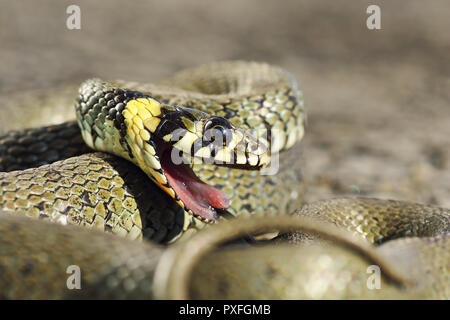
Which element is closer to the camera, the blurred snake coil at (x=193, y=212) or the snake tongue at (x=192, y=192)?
the blurred snake coil at (x=193, y=212)

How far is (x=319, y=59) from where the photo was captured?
1213cm

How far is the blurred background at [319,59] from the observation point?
275 inches

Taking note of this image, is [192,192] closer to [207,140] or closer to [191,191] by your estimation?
[191,191]

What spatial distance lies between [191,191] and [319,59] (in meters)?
8.92

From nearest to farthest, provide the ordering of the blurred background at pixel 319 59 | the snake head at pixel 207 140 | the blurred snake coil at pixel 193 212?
1. the blurred snake coil at pixel 193 212
2. the snake head at pixel 207 140
3. the blurred background at pixel 319 59

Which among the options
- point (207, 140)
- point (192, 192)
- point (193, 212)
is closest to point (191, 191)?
point (192, 192)

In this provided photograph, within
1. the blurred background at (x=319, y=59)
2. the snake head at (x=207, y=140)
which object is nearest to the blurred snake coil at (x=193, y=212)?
the snake head at (x=207, y=140)

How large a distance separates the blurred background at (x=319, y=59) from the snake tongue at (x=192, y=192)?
2.33 metres

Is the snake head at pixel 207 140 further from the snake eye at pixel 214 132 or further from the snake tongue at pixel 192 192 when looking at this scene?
the snake tongue at pixel 192 192

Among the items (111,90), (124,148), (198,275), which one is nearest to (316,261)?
(198,275)

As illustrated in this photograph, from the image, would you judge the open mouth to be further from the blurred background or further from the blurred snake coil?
the blurred background

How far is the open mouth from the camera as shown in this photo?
372cm

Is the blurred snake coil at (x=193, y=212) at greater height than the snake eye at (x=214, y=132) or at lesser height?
lesser

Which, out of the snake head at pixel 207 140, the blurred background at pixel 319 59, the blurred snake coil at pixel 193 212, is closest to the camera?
the blurred snake coil at pixel 193 212
